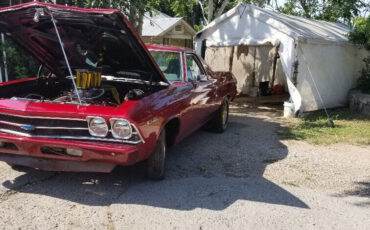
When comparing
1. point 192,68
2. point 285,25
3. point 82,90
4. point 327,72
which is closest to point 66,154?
point 82,90

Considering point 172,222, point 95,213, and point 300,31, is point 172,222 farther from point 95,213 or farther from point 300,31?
point 300,31

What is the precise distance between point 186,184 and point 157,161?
0.45 m

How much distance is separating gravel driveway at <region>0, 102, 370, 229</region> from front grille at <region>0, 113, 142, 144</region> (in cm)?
67

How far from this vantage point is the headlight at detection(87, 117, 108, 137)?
3604 mm

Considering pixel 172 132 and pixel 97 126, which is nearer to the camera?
pixel 97 126

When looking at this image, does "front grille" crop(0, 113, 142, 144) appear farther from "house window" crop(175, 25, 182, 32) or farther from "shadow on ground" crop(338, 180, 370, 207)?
"house window" crop(175, 25, 182, 32)

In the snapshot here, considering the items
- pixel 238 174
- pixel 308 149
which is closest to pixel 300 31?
pixel 308 149

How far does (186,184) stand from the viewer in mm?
4359

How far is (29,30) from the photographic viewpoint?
4.61 m

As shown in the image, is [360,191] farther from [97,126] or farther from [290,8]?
[290,8]

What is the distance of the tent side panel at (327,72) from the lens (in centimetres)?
948

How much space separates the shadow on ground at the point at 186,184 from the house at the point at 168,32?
16.0 meters

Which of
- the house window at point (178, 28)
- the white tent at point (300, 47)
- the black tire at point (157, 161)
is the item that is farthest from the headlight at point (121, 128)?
the house window at point (178, 28)

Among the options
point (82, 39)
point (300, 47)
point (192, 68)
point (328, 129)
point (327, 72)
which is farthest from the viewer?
point (327, 72)
